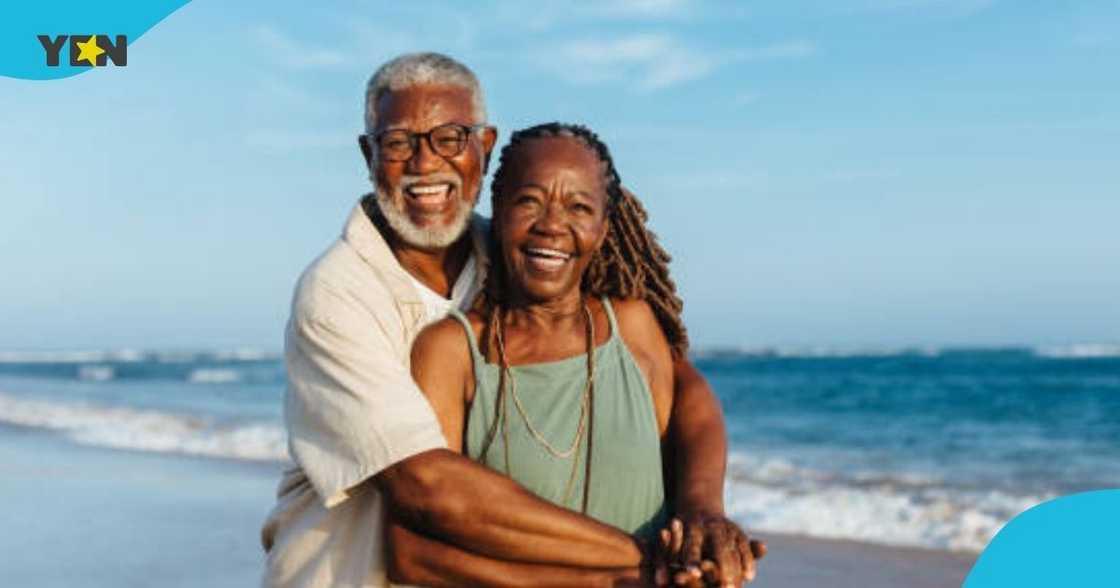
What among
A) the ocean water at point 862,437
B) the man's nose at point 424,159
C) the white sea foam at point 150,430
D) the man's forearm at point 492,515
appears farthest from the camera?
the white sea foam at point 150,430

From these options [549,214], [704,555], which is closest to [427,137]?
[549,214]

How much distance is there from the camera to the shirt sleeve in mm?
2684

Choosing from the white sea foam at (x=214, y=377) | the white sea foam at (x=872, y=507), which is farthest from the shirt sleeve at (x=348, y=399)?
the white sea foam at (x=214, y=377)

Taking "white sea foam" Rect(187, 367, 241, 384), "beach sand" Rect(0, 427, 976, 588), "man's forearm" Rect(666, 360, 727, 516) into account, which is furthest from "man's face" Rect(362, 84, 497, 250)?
"white sea foam" Rect(187, 367, 241, 384)

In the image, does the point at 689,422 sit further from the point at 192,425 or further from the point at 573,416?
the point at 192,425

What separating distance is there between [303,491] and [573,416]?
2.22ft

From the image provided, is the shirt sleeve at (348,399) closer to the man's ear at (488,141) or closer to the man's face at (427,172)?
the man's face at (427,172)

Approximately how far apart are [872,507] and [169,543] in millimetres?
4988

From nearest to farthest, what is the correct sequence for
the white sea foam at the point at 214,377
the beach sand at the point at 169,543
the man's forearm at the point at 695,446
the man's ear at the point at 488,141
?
the man's forearm at the point at 695,446
the man's ear at the point at 488,141
the beach sand at the point at 169,543
the white sea foam at the point at 214,377

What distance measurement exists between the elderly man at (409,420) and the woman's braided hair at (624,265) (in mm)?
60

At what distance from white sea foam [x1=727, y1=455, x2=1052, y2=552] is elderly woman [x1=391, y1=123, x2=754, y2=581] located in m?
5.67

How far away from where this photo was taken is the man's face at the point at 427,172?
302cm

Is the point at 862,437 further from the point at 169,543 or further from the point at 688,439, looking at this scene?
the point at 688,439

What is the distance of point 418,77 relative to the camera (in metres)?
3.04
